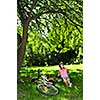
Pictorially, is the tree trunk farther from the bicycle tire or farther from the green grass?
the bicycle tire

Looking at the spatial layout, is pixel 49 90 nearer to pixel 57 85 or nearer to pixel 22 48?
pixel 57 85

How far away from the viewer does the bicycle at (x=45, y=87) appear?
1.80m

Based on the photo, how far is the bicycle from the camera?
5.91 feet

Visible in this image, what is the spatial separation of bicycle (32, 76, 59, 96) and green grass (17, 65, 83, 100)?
0.02 m

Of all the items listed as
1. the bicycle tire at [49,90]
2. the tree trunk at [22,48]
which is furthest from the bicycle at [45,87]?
the tree trunk at [22,48]

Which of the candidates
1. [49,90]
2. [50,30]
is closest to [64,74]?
[49,90]

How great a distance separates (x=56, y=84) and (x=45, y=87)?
0.06m

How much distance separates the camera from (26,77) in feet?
5.90

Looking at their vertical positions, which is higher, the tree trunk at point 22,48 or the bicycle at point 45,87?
the tree trunk at point 22,48

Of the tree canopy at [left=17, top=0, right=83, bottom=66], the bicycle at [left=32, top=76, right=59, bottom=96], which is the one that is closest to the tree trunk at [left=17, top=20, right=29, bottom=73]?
the tree canopy at [left=17, top=0, right=83, bottom=66]

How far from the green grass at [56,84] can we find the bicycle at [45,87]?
0.02 meters

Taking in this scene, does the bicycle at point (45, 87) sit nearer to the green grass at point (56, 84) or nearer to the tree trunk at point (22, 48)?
the green grass at point (56, 84)
